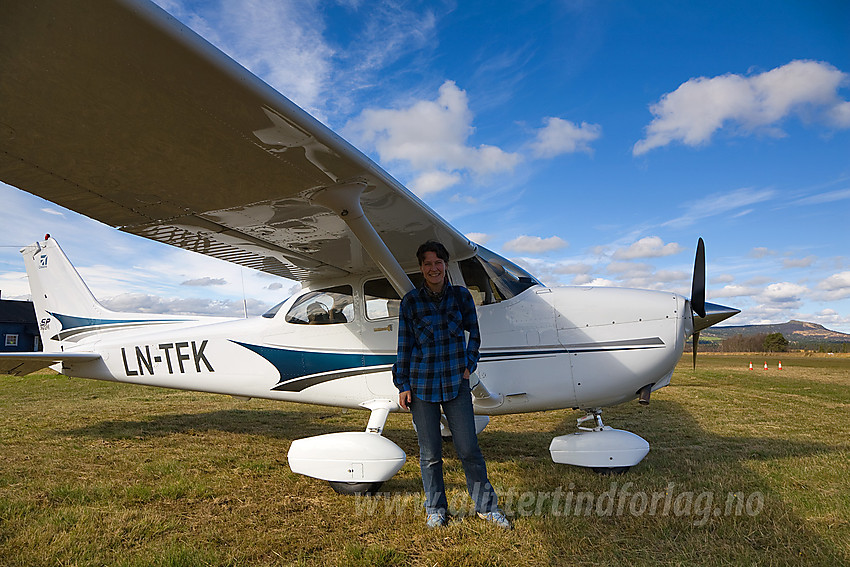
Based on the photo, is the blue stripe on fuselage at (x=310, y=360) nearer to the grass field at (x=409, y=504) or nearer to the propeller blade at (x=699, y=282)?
the grass field at (x=409, y=504)

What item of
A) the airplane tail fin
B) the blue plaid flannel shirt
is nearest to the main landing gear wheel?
the blue plaid flannel shirt

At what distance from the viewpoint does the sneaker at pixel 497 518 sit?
2944 millimetres

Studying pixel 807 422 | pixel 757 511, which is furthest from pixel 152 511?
pixel 807 422

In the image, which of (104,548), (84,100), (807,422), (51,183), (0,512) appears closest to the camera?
(84,100)

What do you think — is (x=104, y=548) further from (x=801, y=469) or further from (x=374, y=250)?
(x=801, y=469)

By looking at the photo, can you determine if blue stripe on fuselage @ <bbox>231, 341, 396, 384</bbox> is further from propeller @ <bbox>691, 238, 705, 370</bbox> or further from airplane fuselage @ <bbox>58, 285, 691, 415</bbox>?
propeller @ <bbox>691, 238, 705, 370</bbox>

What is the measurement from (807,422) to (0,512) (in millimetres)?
9367

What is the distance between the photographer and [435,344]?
3006 mm

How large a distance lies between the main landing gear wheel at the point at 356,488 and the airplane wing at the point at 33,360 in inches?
179

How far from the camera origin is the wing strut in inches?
127

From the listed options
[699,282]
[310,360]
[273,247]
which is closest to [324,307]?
[310,360]

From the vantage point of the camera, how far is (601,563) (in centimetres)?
252

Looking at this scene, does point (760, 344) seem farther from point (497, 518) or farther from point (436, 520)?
point (436, 520)

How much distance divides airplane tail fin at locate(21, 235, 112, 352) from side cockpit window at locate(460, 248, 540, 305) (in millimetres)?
6029
